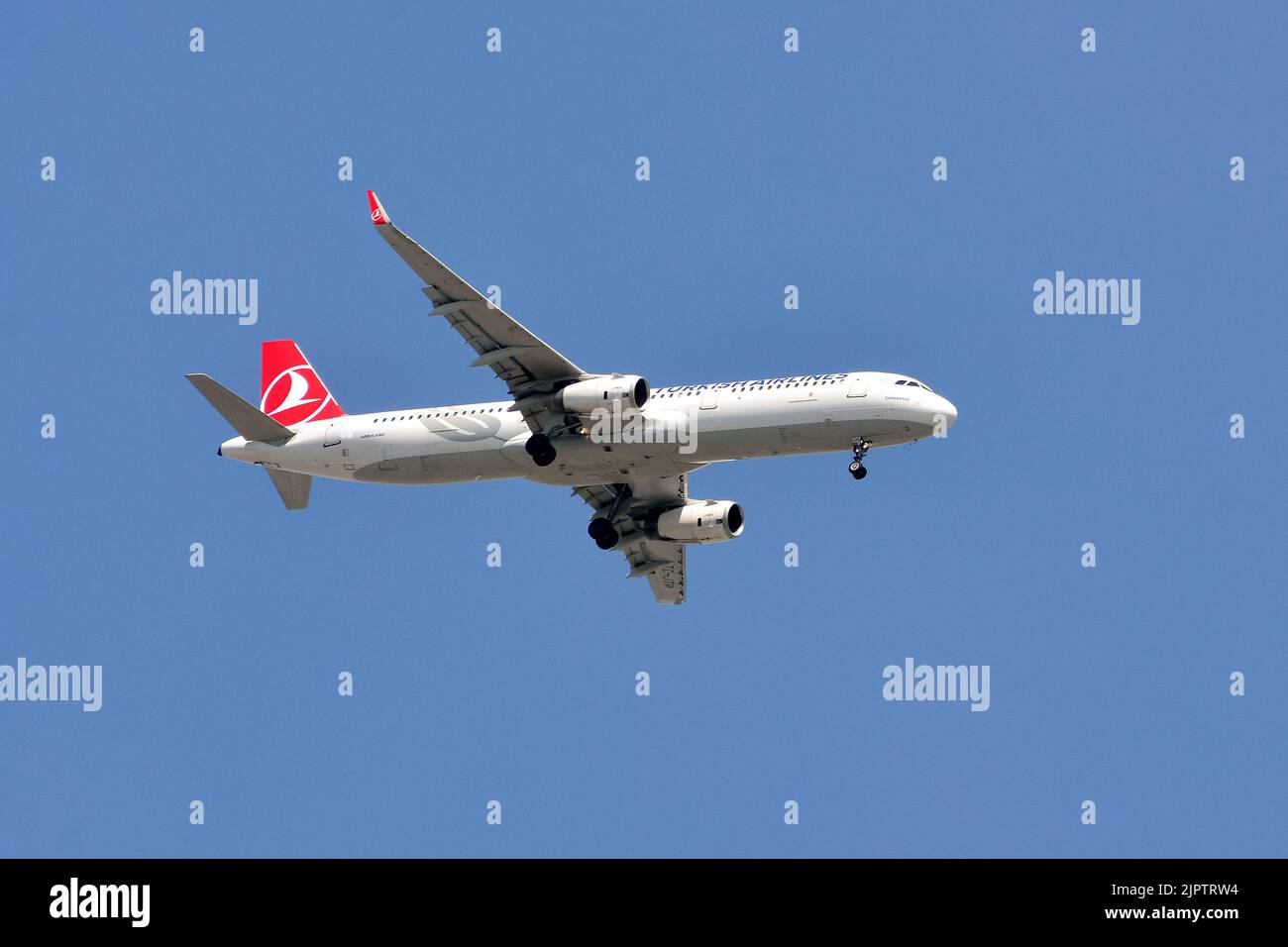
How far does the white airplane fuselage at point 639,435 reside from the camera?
63000mm

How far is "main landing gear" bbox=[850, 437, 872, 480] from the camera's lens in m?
62.8

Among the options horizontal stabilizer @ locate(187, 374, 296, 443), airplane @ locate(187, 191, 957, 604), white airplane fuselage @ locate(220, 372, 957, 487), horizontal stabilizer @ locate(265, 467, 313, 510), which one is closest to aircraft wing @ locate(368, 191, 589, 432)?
airplane @ locate(187, 191, 957, 604)

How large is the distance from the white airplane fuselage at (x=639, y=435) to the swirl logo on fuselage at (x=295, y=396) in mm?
1713

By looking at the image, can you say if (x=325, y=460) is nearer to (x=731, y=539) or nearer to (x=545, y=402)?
(x=545, y=402)

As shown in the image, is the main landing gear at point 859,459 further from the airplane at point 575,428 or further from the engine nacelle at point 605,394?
the engine nacelle at point 605,394

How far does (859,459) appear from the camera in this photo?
207 feet

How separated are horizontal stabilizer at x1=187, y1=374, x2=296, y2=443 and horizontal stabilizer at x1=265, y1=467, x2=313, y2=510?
2.89 m

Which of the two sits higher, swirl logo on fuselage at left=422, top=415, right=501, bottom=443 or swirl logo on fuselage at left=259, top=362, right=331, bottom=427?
swirl logo on fuselage at left=259, top=362, right=331, bottom=427

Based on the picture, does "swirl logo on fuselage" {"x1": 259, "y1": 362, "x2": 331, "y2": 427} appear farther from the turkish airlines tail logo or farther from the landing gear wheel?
the landing gear wheel

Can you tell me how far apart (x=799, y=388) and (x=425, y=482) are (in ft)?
48.7

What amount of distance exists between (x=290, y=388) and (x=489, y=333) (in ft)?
44.0

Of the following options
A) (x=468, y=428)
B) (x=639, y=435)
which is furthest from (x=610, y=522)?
(x=639, y=435)

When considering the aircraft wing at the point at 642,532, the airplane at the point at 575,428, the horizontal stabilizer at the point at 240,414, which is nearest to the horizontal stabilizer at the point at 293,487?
the airplane at the point at 575,428
